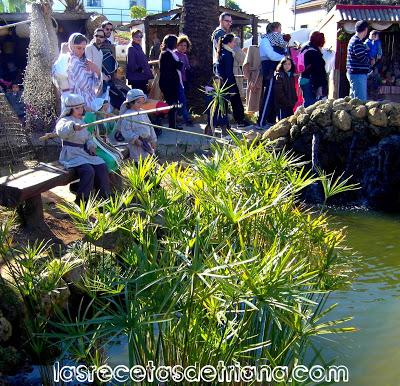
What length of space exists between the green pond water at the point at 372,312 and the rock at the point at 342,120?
1.91 meters

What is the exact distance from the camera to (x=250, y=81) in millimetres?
11289

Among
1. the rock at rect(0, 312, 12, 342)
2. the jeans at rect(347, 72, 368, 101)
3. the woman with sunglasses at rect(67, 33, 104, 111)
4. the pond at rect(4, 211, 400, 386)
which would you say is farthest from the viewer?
the jeans at rect(347, 72, 368, 101)

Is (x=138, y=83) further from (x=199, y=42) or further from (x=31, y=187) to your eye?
(x=31, y=187)

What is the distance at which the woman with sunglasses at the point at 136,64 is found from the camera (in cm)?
1000

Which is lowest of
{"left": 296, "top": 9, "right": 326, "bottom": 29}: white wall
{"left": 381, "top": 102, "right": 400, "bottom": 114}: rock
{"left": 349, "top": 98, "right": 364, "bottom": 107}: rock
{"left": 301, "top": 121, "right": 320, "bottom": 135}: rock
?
{"left": 301, "top": 121, "right": 320, "bottom": 135}: rock

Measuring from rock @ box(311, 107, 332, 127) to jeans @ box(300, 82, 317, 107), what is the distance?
0.84m

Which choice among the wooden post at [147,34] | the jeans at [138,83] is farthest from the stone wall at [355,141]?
the wooden post at [147,34]

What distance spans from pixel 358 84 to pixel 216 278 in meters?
7.86

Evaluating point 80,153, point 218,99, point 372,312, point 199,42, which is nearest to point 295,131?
point 199,42

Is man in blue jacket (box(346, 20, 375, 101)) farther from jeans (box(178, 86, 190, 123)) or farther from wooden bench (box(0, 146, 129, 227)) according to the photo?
wooden bench (box(0, 146, 129, 227))

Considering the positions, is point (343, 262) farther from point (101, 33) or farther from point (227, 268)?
point (101, 33)

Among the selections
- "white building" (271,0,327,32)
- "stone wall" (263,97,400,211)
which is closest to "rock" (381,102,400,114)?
"stone wall" (263,97,400,211)

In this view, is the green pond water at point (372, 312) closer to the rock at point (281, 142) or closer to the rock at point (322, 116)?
the rock at point (281, 142)

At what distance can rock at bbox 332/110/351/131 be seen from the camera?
9.20 metres
